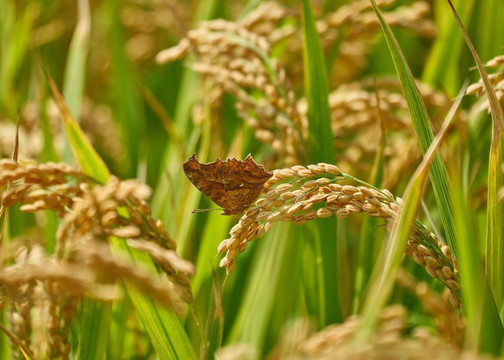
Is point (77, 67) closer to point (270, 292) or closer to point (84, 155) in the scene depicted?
point (84, 155)

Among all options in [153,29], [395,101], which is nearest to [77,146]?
[395,101]

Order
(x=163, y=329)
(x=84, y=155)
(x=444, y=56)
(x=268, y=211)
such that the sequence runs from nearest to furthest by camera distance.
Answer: (x=268, y=211) < (x=163, y=329) < (x=84, y=155) < (x=444, y=56)

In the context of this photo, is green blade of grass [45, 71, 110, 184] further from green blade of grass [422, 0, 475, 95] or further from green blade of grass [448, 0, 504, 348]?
green blade of grass [422, 0, 475, 95]

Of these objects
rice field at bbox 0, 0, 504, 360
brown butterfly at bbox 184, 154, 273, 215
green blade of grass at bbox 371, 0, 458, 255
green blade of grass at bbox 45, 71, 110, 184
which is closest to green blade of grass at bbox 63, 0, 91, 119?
rice field at bbox 0, 0, 504, 360

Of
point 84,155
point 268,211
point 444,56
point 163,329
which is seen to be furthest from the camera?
point 444,56

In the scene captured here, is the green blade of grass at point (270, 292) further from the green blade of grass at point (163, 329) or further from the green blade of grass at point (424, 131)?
the green blade of grass at point (424, 131)

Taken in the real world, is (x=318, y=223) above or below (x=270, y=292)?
above

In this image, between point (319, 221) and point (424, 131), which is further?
point (319, 221)

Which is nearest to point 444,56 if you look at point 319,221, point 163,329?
point 319,221

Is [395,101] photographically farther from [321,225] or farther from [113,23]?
[113,23]
